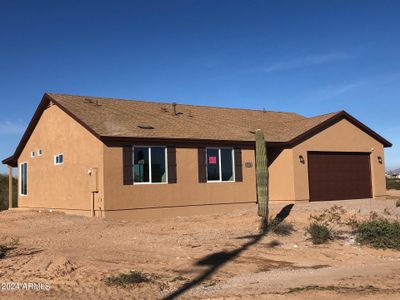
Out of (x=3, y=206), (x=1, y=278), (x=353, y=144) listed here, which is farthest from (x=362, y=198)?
(x=3, y=206)

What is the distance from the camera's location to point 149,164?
20.1 metres

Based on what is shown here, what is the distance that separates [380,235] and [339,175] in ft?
34.8

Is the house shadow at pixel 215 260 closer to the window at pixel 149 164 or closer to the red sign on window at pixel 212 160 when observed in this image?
the red sign on window at pixel 212 160

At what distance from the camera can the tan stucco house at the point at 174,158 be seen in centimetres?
1962

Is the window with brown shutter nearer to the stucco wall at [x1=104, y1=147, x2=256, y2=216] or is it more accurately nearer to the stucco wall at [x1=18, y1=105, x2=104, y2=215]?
the stucco wall at [x1=104, y1=147, x2=256, y2=216]

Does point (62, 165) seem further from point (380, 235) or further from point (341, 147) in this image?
point (380, 235)

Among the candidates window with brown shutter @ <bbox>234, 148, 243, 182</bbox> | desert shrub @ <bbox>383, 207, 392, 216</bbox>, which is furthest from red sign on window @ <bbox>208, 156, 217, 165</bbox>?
desert shrub @ <bbox>383, 207, 392, 216</bbox>

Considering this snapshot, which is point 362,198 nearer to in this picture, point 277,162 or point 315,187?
point 315,187

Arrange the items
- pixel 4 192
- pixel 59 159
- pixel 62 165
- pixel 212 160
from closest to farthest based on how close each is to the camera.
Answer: pixel 212 160 < pixel 62 165 < pixel 59 159 < pixel 4 192

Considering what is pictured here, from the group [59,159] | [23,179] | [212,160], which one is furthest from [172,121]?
[23,179]

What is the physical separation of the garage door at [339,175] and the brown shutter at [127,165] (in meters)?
8.73

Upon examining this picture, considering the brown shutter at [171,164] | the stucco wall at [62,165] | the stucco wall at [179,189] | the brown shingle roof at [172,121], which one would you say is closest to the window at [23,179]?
the stucco wall at [62,165]

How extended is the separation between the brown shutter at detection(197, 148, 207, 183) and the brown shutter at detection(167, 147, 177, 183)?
1.25m

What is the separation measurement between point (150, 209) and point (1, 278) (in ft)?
35.9
